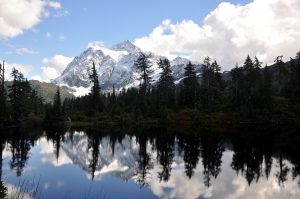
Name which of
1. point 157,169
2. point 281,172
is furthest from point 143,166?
point 281,172

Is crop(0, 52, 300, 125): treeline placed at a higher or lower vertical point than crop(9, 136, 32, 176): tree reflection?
higher

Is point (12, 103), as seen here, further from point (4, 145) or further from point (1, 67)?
point (4, 145)

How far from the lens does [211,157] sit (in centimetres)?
3519

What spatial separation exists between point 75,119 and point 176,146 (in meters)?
62.7

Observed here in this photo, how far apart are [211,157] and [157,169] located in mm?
7667

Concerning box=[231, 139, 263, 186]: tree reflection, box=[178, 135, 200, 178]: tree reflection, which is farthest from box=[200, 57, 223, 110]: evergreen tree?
box=[231, 139, 263, 186]: tree reflection

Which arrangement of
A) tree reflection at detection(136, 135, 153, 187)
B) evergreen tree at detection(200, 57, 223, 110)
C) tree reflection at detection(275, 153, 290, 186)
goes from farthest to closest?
evergreen tree at detection(200, 57, 223, 110)
tree reflection at detection(136, 135, 153, 187)
tree reflection at detection(275, 153, 290, 186)

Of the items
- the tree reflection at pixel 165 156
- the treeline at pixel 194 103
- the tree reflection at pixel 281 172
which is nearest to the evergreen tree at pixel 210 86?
the treeline at pixel 194 103

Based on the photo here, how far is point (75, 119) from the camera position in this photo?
101875 mm

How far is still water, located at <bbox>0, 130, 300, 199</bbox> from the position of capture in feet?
70.8

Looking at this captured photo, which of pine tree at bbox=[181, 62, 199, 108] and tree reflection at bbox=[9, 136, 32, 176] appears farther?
pine tree at bbox=[181, 62, 199, 108]

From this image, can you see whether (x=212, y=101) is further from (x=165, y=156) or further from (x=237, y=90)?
(x=165, y=156)

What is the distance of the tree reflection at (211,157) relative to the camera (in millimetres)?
26734

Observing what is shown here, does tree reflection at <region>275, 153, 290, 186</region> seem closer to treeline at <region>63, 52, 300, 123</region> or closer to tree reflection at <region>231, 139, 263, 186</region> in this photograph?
tree reflection at <region>231, 139, 263, 186</region>
